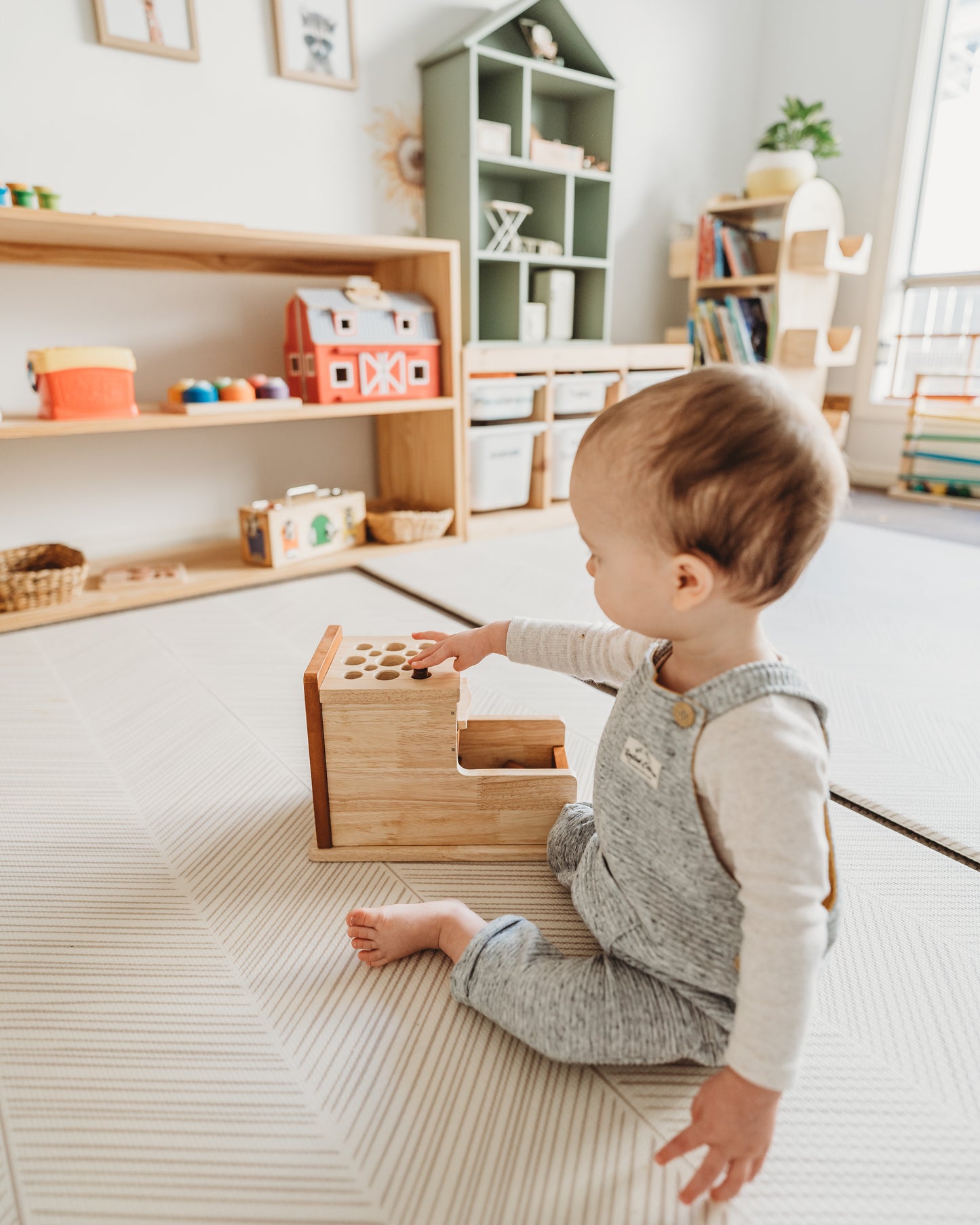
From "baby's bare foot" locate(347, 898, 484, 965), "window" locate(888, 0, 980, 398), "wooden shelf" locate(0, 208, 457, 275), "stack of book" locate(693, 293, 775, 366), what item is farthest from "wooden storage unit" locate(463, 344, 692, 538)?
"baby's bare foot" locate(347, 898, 484, 965)

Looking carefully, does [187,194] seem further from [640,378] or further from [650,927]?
[650,927]

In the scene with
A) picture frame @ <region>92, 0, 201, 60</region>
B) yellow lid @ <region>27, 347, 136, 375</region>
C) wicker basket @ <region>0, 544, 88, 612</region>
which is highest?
picture frame @ <region>92, 0, 201, 60</region>

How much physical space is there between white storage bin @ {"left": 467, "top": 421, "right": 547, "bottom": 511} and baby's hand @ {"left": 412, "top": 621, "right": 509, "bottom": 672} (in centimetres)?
123

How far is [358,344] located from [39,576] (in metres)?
0.78

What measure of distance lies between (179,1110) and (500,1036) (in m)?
0.22

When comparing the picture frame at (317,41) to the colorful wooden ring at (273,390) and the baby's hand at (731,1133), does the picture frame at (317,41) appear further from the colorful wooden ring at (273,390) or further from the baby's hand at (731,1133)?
the baby's hand at (731,1133)

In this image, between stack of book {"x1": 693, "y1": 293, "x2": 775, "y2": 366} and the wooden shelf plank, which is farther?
stack of book {"x1": 693, "y1": 293, "x2": 775, "y2": 366}

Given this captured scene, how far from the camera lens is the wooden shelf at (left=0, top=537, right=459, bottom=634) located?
1.45 m

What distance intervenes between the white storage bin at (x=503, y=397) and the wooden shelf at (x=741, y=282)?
0.88 meters

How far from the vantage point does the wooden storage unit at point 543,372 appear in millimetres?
1929

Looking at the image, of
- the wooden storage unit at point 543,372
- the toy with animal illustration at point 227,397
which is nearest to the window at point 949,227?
the wooden storage unit at point 543,372

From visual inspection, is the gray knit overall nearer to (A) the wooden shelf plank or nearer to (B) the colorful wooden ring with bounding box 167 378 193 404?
(B) the colorful wooden ring with bounding box 167 378 193 404

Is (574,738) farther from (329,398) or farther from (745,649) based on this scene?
(329,398)

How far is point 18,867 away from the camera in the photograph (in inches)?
31.1
